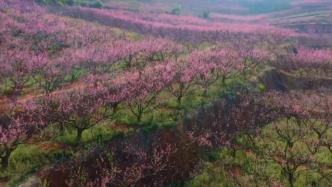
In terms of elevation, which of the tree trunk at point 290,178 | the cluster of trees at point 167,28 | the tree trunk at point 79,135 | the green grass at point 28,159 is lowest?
the tree trunk at point 290,178

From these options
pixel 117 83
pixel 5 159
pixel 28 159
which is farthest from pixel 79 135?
pixel 117 83

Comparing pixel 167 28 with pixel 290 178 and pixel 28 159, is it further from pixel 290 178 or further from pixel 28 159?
pixel 28 159

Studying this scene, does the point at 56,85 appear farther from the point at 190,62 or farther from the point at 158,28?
the point at 158,28

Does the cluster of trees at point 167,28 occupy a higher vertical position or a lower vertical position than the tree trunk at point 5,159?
higher

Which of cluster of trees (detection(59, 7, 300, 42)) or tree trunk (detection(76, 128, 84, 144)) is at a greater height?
cluster of trees (detection(59, 7, 300, 42))

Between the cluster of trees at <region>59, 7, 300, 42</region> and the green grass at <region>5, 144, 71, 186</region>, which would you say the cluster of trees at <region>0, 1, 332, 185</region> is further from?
the cluster of trees at <region>59, 7, 300, 42</region>

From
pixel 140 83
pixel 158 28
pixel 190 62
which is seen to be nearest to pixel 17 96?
pixel 140 83

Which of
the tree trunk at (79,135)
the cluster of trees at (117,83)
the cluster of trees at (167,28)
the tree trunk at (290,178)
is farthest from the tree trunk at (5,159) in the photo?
the cluster of trees at (167,28)

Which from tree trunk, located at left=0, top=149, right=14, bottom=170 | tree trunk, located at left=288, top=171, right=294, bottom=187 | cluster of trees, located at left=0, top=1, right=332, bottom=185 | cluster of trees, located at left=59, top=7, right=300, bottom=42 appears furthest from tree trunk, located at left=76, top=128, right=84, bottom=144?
cluster of trees, located at left=59, top=7, right=300, bottom=42

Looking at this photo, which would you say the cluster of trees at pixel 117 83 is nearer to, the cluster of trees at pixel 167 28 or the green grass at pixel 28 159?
the green grass at pixel 28 159

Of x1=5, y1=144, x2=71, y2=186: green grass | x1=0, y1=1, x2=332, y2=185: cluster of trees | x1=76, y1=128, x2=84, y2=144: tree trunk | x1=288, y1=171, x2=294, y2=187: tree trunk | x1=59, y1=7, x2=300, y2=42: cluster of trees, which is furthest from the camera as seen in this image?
x1=59, y1=7, x2=300, y2=42: cluster of trees

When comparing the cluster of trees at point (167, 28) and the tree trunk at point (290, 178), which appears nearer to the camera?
the tree trunk at point (290, 178)
